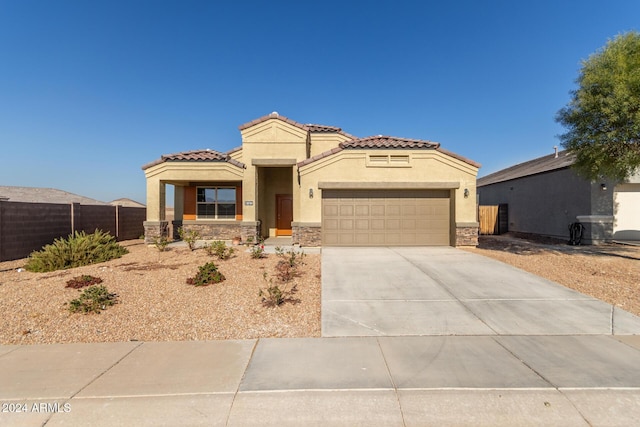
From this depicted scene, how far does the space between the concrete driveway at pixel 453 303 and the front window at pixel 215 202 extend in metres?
8.78

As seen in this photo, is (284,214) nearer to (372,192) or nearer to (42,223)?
(372,192)

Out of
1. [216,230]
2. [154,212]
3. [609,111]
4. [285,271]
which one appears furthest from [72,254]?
[609,111]

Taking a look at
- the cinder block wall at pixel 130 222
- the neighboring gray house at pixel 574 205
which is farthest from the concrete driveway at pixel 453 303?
the cinder block wall at pixel 130 222

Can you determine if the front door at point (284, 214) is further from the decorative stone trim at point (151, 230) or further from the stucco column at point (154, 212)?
the decorative stone trim at point (151, 230)

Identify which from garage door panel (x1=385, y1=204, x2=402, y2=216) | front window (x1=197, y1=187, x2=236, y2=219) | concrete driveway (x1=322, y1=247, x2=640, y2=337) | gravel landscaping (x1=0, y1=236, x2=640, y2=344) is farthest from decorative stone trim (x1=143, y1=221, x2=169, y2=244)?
garage door panel (x1=385, y1=204, x2=402, y2=216)

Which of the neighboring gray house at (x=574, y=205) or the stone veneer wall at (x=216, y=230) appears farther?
the stone veneer wall at (x=216, y=230)

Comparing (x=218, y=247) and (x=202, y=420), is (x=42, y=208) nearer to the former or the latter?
(x=218, y=247)

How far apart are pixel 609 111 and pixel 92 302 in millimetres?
14771

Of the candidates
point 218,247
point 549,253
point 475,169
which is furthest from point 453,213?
point 218,247

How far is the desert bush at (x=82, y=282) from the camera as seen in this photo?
7.02 m

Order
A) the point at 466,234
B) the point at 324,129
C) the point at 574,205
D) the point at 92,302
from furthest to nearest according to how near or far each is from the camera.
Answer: the point at 324,129, the point at 574,205, the point at 466,234, the point at 92,302

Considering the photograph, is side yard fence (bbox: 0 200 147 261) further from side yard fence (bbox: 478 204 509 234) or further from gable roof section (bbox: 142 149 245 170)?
side yard fence (bbox: 478 204 509 234)

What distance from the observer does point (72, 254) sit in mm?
9492

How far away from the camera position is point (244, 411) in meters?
3.01
